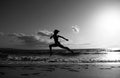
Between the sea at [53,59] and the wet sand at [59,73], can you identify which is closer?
the wet sand at [59,73]

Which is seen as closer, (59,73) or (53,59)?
(59,73)

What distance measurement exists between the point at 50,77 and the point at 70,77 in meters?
0.87

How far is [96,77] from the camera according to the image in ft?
24.7

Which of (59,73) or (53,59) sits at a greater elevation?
(53,59)

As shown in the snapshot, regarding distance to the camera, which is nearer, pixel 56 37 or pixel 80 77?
pixel 80 77

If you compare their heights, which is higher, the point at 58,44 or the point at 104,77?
the point at 58,44

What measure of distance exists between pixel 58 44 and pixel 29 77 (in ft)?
13.3

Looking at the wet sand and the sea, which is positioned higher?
the sea

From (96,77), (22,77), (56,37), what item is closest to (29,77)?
(22,77)

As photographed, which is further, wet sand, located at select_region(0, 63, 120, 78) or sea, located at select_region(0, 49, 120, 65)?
sea, located at select_region(0, 49, 120, 65)

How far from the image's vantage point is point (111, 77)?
7.54 m

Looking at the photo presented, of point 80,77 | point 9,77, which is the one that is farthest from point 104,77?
point 9,77

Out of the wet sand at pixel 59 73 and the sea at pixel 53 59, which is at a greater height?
the sea at pixel 53 59

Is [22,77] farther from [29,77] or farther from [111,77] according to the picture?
[111,77]
